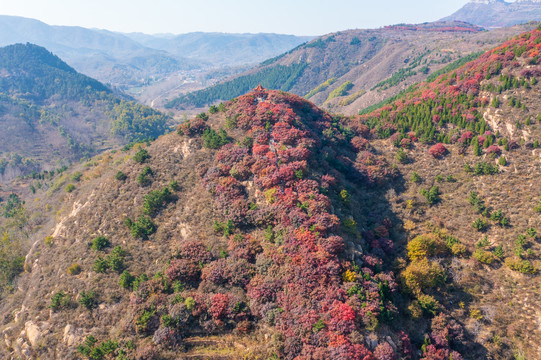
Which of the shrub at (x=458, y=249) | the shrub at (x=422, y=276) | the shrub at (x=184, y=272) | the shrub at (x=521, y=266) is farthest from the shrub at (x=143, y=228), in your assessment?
the shrub at (x=521, y=266)

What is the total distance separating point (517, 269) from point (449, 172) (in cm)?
1791

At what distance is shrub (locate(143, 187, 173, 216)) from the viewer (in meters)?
38.5

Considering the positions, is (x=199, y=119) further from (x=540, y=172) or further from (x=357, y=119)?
(x=540, y=172)

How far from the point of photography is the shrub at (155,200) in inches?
1516

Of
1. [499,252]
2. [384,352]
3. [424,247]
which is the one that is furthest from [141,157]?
[499,252]

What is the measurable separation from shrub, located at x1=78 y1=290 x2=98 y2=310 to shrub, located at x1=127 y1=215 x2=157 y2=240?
8171 millimetres

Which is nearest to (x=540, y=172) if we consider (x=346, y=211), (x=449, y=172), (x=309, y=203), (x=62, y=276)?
(x=449, y=172)

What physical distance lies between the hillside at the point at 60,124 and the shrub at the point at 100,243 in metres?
109

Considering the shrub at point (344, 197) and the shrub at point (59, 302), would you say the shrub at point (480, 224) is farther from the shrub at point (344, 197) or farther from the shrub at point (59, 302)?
the shrub at point (59, 302)

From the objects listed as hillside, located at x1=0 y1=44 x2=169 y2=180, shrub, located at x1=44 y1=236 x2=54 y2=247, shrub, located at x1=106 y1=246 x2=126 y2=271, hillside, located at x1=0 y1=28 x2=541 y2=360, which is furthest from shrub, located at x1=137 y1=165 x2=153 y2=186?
hillside, located at x1=0 y1=44 x2=169 y2=180

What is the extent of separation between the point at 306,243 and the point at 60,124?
18360 centimetres

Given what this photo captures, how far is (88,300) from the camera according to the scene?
95.6 ft

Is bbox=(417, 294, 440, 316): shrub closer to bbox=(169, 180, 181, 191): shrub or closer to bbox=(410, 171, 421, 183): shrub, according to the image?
bbox=(410, 171, 421, 183): shrub

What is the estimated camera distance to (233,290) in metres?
28.3
